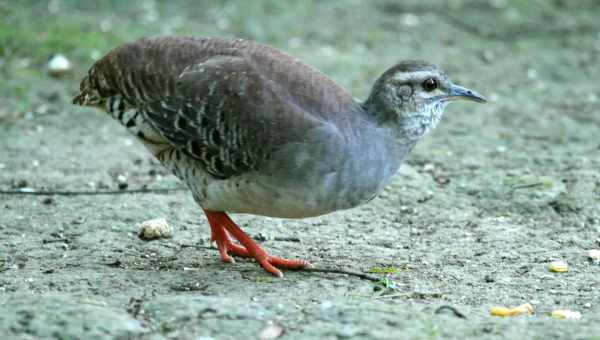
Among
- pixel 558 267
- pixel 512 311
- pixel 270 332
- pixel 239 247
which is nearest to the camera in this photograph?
pixel 270 332

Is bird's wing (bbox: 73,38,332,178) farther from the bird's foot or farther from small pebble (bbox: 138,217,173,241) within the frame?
small pebble (bbox: 138,217,173,241)

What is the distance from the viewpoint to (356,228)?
619 cm

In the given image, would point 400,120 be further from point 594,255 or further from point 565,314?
point 594,255

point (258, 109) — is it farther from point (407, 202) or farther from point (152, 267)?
point (407, 202)

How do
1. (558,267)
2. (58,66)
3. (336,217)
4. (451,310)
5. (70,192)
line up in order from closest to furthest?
(451,310)
(558,267)
(336,217)
(70,192)
(58,66)

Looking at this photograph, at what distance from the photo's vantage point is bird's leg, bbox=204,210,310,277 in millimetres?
5301

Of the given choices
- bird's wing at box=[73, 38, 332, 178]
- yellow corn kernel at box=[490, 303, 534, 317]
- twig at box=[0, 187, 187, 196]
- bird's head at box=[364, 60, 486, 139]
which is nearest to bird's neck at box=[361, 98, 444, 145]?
bird's head at box=[364, 60, 486, 139]

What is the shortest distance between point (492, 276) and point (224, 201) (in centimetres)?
160

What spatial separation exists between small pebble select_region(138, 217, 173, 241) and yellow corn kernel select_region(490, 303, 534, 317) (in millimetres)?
2235

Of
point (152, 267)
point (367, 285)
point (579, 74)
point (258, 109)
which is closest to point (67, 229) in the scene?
point (152, 267)

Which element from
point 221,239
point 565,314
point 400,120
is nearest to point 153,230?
point 221,239

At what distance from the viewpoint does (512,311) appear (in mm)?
4551

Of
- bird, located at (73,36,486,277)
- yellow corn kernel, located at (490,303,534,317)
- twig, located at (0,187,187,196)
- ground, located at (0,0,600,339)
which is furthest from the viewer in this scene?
twig, located at (0,187,187,196)

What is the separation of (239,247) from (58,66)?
4486mm
